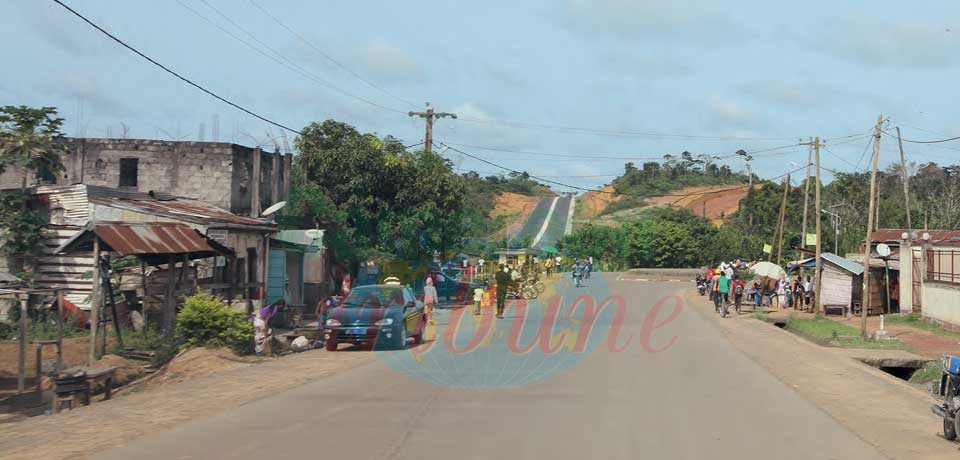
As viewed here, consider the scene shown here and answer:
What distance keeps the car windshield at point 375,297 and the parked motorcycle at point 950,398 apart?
496 inches

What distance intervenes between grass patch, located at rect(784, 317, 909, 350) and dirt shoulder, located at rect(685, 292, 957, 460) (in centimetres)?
95

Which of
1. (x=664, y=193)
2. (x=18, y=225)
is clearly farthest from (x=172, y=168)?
(x=664, y=193)

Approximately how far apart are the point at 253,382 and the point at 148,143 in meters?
17.2

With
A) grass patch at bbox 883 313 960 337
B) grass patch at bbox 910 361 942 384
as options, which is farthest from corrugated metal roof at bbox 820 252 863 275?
grass patch at bbox 910 361 942 384

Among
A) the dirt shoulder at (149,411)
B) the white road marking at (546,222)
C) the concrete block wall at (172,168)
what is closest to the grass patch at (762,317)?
the concrete block wall at (172,168)

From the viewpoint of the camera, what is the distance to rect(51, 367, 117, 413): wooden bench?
1362 cm

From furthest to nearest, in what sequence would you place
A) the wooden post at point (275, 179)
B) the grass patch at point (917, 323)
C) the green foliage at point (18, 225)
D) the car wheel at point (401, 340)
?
the wooden post at point (275, 179) < the grass patch at point (917, 323) < the green foliage at point (18, 225) < the car wheel at point (401, 340)

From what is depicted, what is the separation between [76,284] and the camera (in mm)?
22656

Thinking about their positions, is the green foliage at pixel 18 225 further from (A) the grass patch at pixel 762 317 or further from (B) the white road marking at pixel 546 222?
(B) the white road marking at pixel 546 222

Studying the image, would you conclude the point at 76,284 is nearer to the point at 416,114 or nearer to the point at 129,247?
the point at 129,247

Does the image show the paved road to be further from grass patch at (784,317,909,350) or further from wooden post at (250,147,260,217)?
wooden post at (250,147,260,217)

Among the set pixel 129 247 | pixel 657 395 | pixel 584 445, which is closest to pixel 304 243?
pixel 129 247

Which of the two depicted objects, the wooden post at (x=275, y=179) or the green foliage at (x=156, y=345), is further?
the wooden post at (x=275, y=179)

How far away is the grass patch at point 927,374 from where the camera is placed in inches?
766
